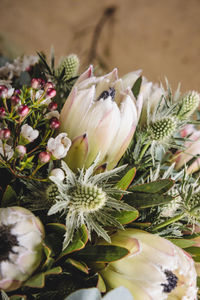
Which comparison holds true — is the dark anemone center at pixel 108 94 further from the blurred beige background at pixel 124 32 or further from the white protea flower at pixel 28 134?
the blurred beige background at pixel 124 32

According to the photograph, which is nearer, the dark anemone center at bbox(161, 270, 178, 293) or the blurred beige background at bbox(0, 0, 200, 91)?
the dark anemone center at bbox(161, 270, 178, 293)

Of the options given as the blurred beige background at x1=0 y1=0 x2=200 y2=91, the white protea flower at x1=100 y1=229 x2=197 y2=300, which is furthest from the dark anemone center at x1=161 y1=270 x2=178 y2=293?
the blurred beige background at x1=0 y1=0 x2=200 y2=91

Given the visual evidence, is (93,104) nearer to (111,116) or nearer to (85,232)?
(111,116)

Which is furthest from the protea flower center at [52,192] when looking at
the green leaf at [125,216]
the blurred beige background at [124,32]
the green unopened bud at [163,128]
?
the blurred beige background at [124,32]

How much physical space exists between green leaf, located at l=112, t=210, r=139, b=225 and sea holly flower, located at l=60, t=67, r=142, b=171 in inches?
3.8

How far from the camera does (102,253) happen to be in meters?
0.47

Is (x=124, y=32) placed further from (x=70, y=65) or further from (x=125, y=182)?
(x=125, y=182)

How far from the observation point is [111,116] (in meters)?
0.49

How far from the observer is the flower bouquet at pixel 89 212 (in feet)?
1.41

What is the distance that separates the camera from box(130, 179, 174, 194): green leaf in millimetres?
505

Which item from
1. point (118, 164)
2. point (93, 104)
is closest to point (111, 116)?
point (93, 104)

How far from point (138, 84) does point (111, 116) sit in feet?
0.61

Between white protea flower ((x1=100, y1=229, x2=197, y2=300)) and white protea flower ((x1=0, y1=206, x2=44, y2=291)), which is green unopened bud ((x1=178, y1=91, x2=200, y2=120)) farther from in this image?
white protea flower ((x1=0, y1=206, x2=44, y2=291))

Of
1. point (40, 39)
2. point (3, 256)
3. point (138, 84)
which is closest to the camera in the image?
point (3, 256)
